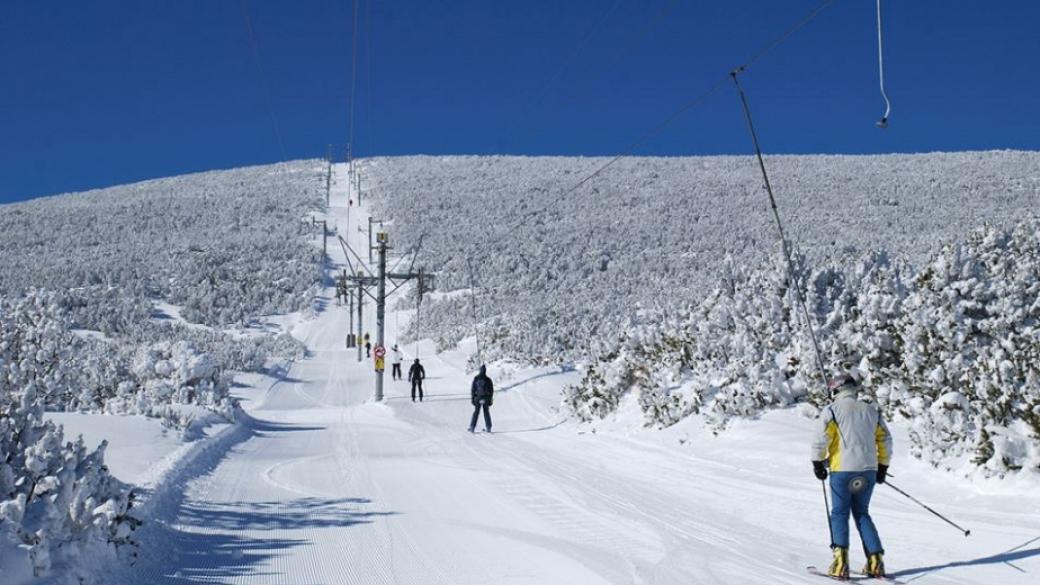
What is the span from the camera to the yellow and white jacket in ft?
20.5

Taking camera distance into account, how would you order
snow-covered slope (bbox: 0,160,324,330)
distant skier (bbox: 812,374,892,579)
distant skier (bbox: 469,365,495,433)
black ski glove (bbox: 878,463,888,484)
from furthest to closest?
snow-covered slope (bbox: 0,160,324,330), distant skier (bbox: 469,365,495,433), black ski glove (bbox: 878,463,888,484), distant skier (bbox: 812,374,892,579)

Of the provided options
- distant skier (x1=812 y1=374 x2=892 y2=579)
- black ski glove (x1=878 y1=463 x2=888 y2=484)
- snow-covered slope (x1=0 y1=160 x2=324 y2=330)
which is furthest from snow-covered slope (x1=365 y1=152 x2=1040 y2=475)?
snow-covered slope (x1=0 y1=160 x2=324 y2=330)

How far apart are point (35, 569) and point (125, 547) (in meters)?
1.06

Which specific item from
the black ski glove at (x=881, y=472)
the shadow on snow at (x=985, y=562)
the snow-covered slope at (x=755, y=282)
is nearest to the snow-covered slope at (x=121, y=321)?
the black ski glove at (x=881, y=472)

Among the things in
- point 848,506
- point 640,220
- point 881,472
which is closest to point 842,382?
point 881,472

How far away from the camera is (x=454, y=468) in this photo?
38.8 ft

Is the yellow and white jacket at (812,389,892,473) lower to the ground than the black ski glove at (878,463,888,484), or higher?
higher

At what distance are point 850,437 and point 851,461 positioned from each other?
0.56 ft

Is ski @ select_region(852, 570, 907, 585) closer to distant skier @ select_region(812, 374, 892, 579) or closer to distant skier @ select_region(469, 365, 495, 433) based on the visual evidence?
distant skier @ select_region(812, 374, 892, 579)

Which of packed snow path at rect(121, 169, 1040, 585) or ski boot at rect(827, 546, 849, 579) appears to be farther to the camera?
packed snow path at rect(121, 169, 1040, 585)

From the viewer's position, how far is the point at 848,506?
629cm

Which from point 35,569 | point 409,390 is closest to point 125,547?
point 35,569

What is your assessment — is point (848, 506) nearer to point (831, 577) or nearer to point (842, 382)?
point (831, 577)

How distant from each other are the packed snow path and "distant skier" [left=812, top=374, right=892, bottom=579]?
39 cm
